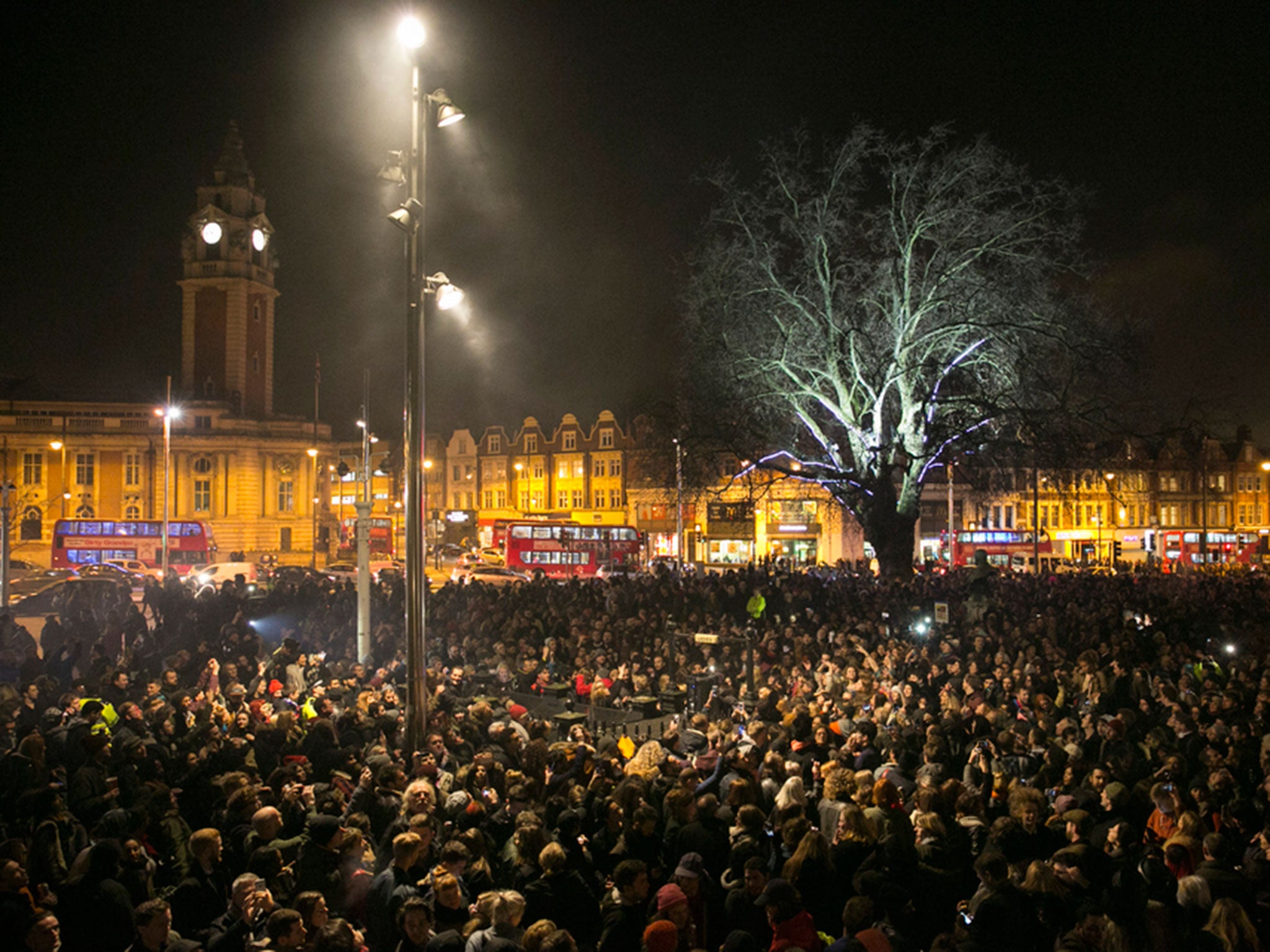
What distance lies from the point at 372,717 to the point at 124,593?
1584 centimetres

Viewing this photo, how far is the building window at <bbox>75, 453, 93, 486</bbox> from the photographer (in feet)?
214

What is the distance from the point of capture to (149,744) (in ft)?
25.8

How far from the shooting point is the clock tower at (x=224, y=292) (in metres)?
68.5

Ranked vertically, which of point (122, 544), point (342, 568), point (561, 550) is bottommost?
point (342, 568)

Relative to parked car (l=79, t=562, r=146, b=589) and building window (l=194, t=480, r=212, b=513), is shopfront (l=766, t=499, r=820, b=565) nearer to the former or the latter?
parked car (l=79, t=562, r=146, b=589)

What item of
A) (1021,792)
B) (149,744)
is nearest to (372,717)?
(149,744)

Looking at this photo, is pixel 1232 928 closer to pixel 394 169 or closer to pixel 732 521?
pixel 394 169

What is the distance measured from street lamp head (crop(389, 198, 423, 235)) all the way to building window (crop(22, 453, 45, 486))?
68887 mm

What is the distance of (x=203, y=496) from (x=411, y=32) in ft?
218

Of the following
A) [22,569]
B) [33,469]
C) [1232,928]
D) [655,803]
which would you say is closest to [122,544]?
[22,569]

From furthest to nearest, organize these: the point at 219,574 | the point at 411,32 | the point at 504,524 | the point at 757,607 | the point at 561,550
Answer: the point at 504,524, the point at 561,550, the point at 219,574, the point at 757,607, the point at 411,32

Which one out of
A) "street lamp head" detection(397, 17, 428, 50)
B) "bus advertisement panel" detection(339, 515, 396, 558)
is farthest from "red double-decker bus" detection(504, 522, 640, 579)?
"street lamp head" detection(397, 17, 428, 50)

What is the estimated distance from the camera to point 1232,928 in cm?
457

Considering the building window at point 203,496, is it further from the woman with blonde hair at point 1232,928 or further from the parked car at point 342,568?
the woman with blonde hair at point 1232,928
